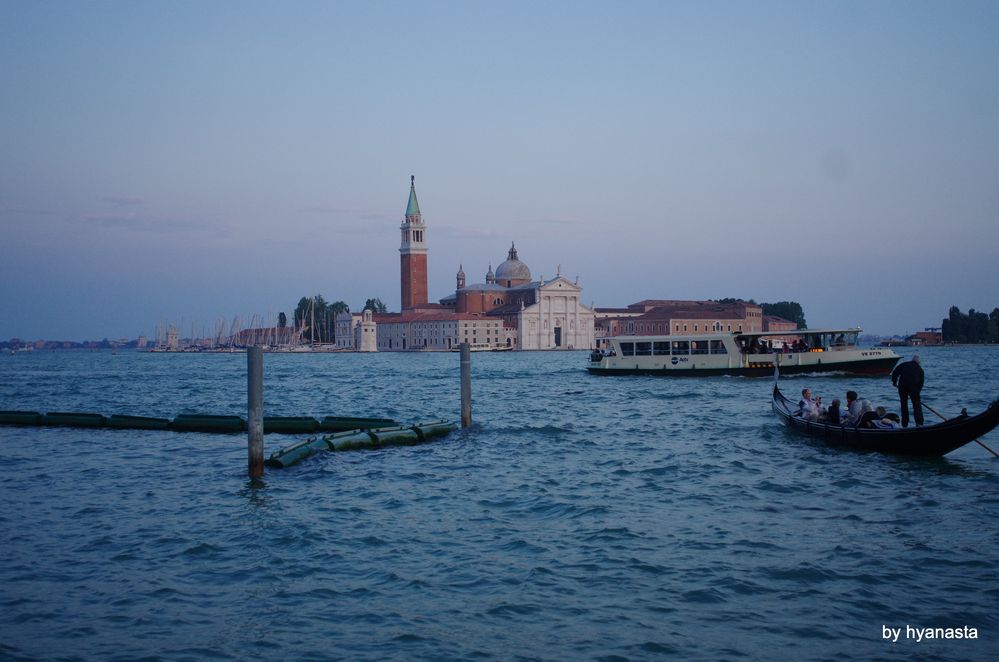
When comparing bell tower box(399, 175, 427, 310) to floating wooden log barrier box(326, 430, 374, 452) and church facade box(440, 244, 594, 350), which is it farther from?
floating wooden log barrier box(326, 430, 374, 452)

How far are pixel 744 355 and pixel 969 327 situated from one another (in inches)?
3840

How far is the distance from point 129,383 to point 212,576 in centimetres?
3963

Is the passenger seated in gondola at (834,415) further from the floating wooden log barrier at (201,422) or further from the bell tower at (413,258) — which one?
the bell tower at (413,258)

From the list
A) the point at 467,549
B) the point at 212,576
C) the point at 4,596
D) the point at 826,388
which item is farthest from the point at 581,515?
the point at 826,388

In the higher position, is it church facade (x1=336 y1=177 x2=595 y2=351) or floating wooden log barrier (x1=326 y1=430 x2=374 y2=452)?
church facade (x1=336 y1=177 x2=595 y2=351)

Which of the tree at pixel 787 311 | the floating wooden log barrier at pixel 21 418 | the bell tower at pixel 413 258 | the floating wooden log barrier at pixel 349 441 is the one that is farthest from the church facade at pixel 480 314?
the floating wooden log barrier at pixel 349 441

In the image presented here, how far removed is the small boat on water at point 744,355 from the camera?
36.9 m

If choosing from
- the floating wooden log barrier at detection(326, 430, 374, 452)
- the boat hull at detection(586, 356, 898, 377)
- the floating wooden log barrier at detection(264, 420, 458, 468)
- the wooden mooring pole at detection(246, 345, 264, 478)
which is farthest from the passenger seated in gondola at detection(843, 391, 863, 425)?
the boat hull at detection(586, 356, 898, 377)

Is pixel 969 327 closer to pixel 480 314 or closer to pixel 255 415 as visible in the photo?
pixel 480 314

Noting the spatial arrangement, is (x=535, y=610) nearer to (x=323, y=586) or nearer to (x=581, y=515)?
(x=323, y=586)

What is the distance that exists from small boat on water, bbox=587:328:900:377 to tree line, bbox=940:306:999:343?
92.5 metres

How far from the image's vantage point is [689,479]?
1241 centimetres

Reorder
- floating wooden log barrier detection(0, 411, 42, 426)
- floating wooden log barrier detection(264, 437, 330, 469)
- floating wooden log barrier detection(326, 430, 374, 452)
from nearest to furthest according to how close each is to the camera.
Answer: floating wooden log barrier detection(264, 437, 330, 469), floating wooden log barrier detection(326, 430, 374, 452), floating wooden log barrier detection(0, 411, 42, 426)

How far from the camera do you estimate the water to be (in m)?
6.24
